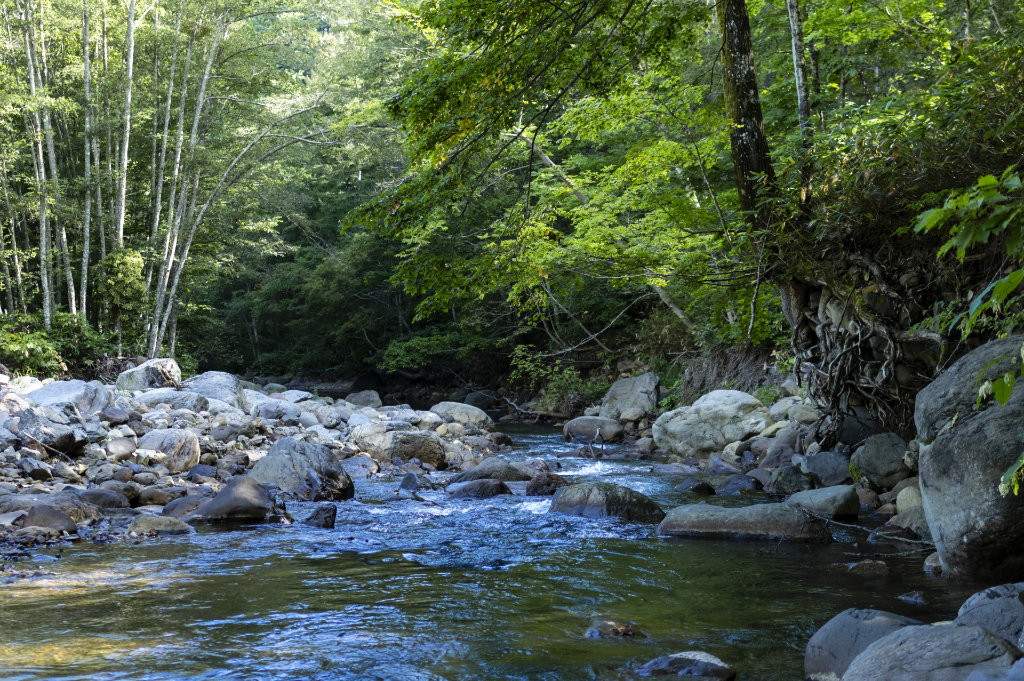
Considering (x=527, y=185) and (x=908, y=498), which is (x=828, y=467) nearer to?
(x=908, y=498)

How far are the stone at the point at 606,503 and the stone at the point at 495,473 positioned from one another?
197 centimetres

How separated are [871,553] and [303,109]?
16.8m

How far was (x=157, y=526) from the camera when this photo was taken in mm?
6621

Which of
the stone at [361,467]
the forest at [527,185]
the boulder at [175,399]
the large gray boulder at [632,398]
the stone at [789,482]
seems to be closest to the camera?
the forest at [527,185]

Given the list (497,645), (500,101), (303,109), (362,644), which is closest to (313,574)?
(362,644)

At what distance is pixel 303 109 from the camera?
18656mm

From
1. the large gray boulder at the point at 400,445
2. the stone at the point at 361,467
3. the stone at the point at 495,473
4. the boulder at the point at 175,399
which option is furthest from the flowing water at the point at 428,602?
the boulder at the point at 175,399

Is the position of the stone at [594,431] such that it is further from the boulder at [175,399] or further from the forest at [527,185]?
the boulder at [175,399]

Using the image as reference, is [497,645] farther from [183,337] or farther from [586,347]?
[183,337]

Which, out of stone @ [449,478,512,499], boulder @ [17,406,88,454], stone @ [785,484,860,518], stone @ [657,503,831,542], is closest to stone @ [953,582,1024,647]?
stone @ [657,503,831,542]

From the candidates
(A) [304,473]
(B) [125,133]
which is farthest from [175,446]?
(B) [125,133]

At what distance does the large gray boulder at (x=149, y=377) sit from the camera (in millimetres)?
15156

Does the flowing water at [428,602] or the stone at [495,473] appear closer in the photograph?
the flowing water at [428,602]

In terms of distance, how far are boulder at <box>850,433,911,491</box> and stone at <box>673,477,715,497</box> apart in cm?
157
